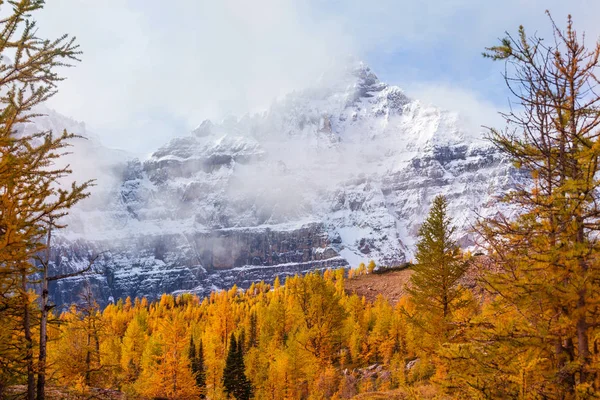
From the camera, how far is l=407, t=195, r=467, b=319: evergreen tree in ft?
61.7

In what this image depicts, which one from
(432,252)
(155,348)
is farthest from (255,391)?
(432,252)

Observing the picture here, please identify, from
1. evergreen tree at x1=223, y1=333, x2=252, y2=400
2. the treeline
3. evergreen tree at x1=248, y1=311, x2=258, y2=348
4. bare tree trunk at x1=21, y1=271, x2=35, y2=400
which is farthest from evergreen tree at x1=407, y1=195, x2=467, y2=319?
evergreen tree at x1=248, y1=311, x2=258, y2=348

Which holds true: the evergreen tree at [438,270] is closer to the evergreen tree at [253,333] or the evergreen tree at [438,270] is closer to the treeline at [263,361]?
the treeline at [263,361]

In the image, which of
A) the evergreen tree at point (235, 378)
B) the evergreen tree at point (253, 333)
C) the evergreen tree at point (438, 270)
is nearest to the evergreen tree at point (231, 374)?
the evergreen tree at point (235, 378)

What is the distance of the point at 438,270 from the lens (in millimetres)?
19078

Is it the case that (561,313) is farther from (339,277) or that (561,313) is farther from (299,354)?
(339,277)

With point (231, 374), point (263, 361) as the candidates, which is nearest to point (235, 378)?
point (231, 374)

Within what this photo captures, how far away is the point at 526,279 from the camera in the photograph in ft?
22.3

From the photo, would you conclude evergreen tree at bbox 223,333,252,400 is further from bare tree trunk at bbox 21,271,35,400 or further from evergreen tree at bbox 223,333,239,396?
bare tree trunk at bbox 21,271,35,400

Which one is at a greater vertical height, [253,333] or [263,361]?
[263,361]

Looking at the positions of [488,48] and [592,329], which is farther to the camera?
[488,48]

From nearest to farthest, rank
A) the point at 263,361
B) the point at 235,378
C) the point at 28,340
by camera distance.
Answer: the point at 28,340, the point at 235,378, the point at 263,361

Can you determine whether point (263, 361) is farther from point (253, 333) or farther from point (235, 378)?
point (253, 333)

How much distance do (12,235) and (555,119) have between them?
956 centimetres
